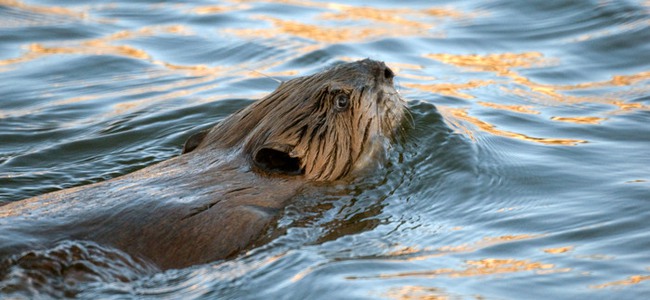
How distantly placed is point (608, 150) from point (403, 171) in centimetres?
163

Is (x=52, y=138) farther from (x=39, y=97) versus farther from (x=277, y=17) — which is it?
(x=277, y=17)

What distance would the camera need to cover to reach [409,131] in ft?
24.6

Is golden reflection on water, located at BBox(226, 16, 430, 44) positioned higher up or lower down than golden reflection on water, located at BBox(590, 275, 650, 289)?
higher up

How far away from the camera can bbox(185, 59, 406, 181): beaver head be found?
251 inches

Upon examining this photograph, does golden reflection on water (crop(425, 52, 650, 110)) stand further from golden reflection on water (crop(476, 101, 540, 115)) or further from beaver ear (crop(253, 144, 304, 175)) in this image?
beaver ear (crop(253, 144, 304, 175))

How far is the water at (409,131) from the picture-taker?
532 centimetres

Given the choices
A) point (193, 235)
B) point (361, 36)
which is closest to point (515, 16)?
point (361, 36)

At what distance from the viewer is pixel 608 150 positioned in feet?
25.1

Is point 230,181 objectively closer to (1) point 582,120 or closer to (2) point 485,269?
(2) point 485,269

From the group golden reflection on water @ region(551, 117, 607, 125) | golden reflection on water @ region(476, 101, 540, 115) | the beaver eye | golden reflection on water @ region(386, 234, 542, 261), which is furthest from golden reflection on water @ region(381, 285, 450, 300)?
golden reflection on water @ region(476, 101, 540, 115)

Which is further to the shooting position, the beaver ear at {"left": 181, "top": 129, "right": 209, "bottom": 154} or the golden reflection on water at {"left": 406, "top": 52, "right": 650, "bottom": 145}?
the golden reflection on water at {"left": 406, "top": 52, "right": 650, "bottom": 145}

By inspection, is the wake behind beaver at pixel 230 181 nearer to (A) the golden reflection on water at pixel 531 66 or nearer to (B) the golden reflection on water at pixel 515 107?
(B) the golden reflection on water at pixel 515 107

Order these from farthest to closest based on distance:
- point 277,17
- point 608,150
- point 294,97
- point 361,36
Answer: point 277,17 < point 361,36 < point 608,150 < point 294,97

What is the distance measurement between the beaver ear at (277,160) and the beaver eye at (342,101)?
41cm
